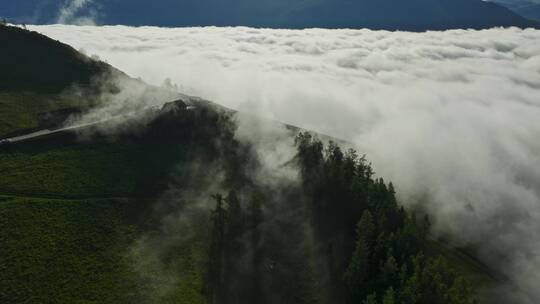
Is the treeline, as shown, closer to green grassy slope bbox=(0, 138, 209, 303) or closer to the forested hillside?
the forested hillside

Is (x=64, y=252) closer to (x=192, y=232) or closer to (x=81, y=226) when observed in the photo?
(x=81, y=226)

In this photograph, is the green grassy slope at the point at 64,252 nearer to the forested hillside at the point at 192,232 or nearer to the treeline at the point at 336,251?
the forested hillside at the point at 192,232

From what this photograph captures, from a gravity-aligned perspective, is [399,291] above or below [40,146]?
below

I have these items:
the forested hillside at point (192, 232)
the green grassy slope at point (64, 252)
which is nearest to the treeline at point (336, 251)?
the forested hillside at point (192, 232)

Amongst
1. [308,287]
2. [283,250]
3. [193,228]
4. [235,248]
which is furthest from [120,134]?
[308,287]

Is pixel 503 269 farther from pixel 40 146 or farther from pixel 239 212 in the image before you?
pixel 40 146

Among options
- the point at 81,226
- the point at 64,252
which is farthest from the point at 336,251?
the point at 64,252

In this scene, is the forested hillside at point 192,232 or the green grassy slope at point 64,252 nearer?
the green grassy slope at point 64,252

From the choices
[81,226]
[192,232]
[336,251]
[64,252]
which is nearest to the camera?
[64,252]
